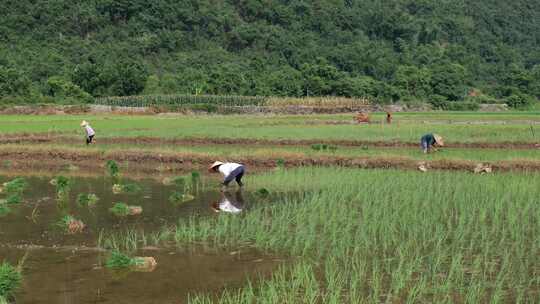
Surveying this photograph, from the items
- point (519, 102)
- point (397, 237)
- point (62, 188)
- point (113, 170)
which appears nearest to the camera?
point (397, 237)

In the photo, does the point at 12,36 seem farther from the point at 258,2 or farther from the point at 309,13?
the point at 309,13

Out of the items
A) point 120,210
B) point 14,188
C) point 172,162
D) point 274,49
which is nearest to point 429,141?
point 172,162

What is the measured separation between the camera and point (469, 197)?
10773 mm

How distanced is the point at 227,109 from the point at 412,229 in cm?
3441

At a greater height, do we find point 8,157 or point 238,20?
point 238,20

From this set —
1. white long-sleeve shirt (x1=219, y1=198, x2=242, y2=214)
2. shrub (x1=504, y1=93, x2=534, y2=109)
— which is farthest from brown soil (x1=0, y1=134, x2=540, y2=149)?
shrub (x1=504, y1=93, x2=534, y2=109)

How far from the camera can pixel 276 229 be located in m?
8.75

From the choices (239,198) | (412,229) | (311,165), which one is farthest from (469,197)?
(311,165)

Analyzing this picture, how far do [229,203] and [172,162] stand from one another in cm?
609

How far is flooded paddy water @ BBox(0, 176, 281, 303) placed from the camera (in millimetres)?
6246

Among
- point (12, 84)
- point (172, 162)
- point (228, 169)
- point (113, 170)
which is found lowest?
point (172, 162)

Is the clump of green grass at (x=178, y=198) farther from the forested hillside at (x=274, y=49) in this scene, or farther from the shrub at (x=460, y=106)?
the shrub at (x=460, y=106)

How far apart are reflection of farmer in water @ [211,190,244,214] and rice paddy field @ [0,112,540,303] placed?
0.14 feet

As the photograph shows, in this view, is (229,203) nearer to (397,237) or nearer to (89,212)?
(89,212)
